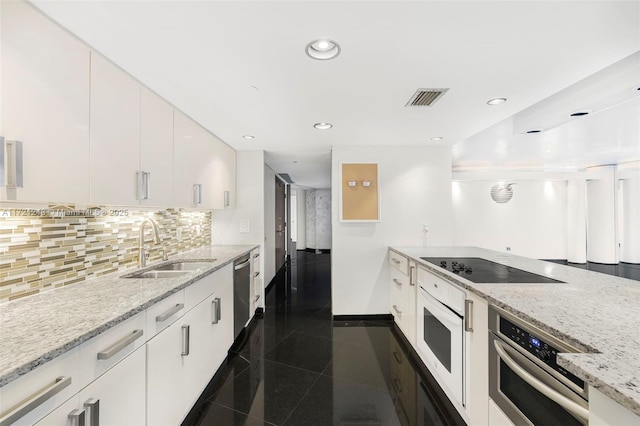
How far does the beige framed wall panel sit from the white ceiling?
2.89 ft

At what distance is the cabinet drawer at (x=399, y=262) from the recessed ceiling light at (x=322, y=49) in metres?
2.14

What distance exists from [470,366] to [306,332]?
1952mm

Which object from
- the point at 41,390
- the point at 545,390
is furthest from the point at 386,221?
the point at 41,390

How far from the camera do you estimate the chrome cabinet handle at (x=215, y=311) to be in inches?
83.1

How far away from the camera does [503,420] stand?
1236 mm

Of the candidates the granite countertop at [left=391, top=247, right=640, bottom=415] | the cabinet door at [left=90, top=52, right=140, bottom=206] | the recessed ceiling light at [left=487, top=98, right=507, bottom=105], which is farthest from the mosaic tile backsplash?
the recessed ceiling light at [left=487, top=98, right=507, bottom=105]

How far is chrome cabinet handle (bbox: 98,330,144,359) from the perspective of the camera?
102 centimetres

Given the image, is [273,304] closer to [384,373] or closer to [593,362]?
[384,373]

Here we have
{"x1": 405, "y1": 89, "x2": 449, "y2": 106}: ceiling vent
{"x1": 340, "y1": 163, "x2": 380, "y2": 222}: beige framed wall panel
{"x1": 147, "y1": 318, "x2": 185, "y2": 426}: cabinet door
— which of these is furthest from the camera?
{"x1": 340, "y1": 163, "x2": 380, "y2": 222}: beige framed wall panel

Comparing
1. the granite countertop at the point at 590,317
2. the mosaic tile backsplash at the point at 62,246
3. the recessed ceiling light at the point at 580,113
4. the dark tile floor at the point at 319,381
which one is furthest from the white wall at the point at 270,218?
the recessed ceiling light at the point at 580,113

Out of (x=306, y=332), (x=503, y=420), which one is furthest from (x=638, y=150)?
(x=306, y=332)

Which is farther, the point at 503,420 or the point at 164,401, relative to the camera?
the point at 164,401

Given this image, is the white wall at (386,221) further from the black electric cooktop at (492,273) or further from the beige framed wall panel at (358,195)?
the black electric cooktop at (492,273)

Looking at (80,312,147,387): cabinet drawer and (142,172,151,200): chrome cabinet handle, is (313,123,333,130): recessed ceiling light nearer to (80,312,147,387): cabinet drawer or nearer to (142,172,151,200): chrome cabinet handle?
(142,172,151,200): chrome cabinet handle
